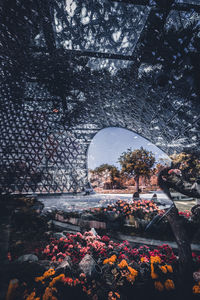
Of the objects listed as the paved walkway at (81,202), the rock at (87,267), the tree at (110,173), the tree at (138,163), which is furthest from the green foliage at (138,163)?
the tree at (110,173)

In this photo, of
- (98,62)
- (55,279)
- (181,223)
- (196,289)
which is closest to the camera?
(55,279)

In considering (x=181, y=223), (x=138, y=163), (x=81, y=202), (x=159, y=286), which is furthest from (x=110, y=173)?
(x=159, y=286)

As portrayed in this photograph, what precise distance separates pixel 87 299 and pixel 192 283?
188cm

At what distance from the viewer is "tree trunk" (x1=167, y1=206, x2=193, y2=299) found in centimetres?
227

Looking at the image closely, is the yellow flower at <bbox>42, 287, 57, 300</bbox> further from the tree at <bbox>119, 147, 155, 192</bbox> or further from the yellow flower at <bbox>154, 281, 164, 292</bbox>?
the tree at <bbox>119, 147, 155, 192</bbox>

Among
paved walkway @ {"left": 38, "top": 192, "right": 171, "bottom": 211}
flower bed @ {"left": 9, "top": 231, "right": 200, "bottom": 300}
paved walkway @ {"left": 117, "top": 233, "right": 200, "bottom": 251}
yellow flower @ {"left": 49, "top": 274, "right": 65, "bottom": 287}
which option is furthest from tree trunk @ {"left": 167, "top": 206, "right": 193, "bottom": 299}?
paved walkway @ {"left": 38, "top": 192, "right": 171, "bottom": 211}

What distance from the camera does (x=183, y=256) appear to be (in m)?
2.60

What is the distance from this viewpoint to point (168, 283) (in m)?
2.24

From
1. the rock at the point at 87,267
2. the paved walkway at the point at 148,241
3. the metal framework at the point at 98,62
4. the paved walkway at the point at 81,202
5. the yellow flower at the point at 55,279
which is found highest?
the metal framework at the point at 98,62

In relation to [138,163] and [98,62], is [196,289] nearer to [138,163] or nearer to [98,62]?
[138,163]

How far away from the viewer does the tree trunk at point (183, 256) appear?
2265mm

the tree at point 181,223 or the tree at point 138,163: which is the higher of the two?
the tree at point 138,163

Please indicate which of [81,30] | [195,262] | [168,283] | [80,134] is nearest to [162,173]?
[168,283]

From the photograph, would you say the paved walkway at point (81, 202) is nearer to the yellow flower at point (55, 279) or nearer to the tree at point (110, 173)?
the yellow flower at point (55, 279)
